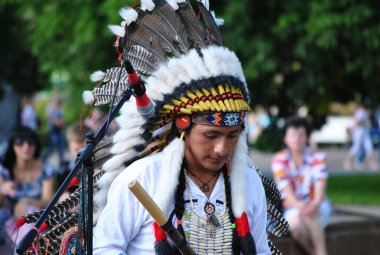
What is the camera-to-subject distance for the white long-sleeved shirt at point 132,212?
12.2ft

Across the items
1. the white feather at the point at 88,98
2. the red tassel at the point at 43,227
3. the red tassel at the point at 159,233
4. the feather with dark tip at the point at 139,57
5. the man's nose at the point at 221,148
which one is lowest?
the red tassel at the point at 159,233

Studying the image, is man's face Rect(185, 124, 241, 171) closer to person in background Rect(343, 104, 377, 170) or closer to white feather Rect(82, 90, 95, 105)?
white feather Rect(82, 90, 95, 105)

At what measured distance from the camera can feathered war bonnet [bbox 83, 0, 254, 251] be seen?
12.7 ft

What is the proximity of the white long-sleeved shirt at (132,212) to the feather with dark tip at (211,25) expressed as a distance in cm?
66

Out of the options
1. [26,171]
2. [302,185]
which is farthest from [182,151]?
[26,171]

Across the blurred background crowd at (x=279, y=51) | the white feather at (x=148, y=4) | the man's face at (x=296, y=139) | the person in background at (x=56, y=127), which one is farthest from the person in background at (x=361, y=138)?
the white feather at (x=148, y=4)

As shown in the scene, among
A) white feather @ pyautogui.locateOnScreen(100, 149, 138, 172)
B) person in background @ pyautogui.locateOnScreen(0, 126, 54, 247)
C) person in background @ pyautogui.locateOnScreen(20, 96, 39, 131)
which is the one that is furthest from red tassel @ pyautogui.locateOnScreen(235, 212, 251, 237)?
person in background @ pyautogui.locateOnScreen(20, 96, 39, 131)

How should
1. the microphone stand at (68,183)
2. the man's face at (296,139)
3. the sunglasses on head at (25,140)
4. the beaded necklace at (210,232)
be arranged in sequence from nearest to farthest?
the microphone stand at (68,183), the beaded necklace at (210,232), the man's face at (296,139), the sunglasses on head at (25,140)

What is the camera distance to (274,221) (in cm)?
455

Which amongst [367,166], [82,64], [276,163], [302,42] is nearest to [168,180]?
[276,163]

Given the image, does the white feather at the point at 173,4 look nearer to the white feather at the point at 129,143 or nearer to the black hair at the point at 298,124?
the white feather at the point at 129,143

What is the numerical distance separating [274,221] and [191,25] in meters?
1.13

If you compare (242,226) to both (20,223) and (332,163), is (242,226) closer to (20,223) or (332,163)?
(20,223)

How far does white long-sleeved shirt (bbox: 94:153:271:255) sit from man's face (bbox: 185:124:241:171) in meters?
0.15
